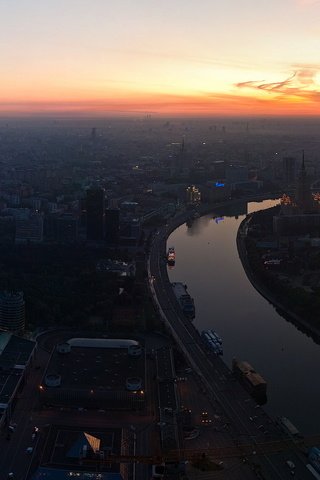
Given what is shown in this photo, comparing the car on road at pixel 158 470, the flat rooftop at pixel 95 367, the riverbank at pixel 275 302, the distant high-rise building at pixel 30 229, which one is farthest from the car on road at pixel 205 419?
the distant high-rise building at pixel 30 229

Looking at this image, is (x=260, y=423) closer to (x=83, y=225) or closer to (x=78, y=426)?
(x=78, y=426)

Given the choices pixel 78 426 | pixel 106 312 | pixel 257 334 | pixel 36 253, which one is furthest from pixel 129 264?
pixel 78 426

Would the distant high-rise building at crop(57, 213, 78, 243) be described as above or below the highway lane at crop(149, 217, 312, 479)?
above

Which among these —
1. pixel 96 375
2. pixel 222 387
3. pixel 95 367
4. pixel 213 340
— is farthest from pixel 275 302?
pixel 96 375

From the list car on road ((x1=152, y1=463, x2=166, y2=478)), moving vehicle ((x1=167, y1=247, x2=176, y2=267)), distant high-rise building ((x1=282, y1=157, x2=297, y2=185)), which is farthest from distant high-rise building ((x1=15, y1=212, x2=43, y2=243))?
distant high-rise building ((x1=282, y1=157, x2=297, y2=185))

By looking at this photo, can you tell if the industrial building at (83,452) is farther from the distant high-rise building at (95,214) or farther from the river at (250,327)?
the distant high-rise building at (95,214)

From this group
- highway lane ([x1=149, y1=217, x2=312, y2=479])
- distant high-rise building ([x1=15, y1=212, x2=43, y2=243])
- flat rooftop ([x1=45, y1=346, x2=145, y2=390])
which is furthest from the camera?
distant high-rise building ([x1=15, y1=212, x2=43, y2=243])

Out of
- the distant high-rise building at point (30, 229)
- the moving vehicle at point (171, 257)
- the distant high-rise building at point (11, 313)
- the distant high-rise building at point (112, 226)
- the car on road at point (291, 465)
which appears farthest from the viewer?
the distant high-rise building at point (30, 229)

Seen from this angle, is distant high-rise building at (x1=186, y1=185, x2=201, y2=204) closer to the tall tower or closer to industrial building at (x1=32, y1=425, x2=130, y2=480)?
the tall tower
